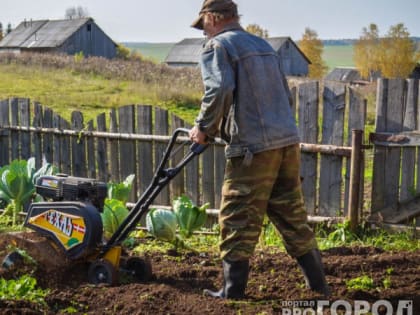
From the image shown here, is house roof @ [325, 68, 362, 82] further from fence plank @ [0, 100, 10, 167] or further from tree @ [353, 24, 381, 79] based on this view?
fence plank @ [0, 100, 10, 167]

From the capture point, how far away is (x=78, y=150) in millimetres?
7797

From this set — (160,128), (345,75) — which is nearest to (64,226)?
(160,128)

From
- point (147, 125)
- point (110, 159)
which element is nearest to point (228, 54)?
point (147, 125)

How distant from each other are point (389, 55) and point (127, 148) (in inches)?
2501

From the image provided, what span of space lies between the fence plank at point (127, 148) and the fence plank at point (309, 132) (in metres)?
1.93

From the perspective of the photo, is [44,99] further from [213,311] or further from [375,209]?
[213,311]

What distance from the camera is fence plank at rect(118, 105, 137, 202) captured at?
24.0ft

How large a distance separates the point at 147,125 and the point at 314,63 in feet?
263

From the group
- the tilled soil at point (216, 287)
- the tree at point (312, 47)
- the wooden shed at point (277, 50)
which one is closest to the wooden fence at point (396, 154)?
the tilled soil at point (216, 287)

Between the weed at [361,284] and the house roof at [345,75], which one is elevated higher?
the house roof at [345,75]

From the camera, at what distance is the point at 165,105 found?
17.7 metres

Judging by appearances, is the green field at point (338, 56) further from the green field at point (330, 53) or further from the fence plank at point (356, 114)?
the fence plank at point (356, 114)

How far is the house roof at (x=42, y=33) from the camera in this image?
2233 inches

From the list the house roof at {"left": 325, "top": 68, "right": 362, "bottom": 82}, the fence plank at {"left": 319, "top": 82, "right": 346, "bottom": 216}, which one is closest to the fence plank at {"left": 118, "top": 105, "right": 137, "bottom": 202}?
the fence plank at {"left": 319, "top": 82, "right": 346, "bottom": 216}
